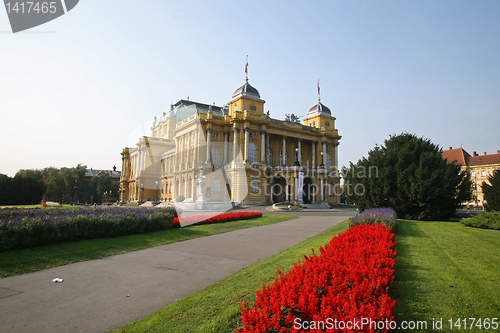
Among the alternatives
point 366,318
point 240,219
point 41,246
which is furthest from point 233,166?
point 366,318

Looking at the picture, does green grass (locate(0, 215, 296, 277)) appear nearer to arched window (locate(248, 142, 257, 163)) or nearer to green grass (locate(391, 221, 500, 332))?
green grass (locate(391, 221, 500, 332))

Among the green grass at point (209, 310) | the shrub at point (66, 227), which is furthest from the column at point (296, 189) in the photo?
the green grass at point (209, 310)

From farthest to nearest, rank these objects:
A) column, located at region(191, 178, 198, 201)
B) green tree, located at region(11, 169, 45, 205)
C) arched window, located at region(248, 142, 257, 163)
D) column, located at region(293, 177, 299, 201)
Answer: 1. green tree, located at region(11, 169, 45, 205)
2. arched window, located at region(248, 142, 257, 163)
3. column, located at region(191, 178, 198, 201)
4. column, located at region(293, 177, 299, 201)

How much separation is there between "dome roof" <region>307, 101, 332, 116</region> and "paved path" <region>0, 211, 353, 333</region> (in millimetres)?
55909

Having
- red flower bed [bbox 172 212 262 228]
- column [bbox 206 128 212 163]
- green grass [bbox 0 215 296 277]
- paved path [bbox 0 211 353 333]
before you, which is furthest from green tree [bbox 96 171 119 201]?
paved path [bbox 0 211 353 333]

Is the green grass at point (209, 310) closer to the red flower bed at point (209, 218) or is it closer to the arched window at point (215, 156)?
the red flower bed at point (209, 218)

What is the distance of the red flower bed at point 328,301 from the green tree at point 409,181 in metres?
17.6

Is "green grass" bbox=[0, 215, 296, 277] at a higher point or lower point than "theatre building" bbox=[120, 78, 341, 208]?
lower

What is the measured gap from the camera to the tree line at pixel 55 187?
5822cm

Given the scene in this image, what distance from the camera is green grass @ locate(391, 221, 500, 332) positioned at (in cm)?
497

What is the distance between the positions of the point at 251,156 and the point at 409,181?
1302 inches

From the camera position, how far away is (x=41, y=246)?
11695 mm

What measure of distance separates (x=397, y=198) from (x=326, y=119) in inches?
1764

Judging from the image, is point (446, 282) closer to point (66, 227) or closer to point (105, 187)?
point (66, 227)
